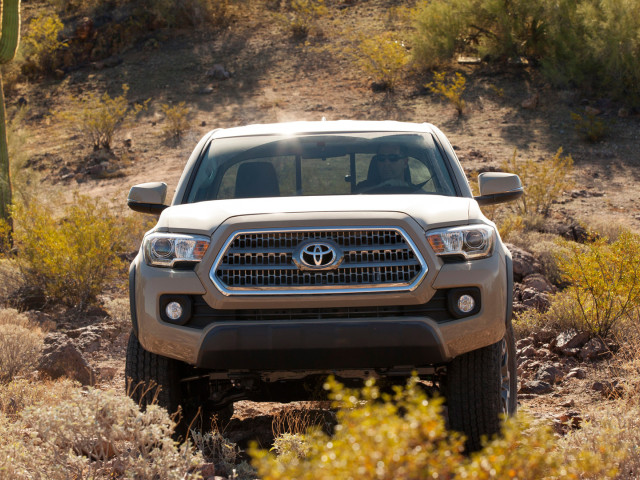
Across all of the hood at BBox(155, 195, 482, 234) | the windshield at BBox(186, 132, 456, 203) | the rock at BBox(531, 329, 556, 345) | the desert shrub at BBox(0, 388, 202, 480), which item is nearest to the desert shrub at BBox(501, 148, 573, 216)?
the rock at BBox(531, 329, 556, 345)

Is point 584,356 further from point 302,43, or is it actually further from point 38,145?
point 302,43

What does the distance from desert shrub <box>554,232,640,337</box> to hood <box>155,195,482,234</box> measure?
112 inches

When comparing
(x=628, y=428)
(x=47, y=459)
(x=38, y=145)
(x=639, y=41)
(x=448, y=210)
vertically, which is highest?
(x=448, y=210)

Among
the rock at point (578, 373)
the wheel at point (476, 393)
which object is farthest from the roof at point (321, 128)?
the rock at point (578, 373)

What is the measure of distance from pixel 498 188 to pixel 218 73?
20847 millimetres

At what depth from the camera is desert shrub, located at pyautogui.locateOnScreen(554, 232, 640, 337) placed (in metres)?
7.02

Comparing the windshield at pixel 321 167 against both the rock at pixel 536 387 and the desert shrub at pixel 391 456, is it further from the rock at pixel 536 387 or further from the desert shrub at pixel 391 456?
the desert shrub at pixel 391 456

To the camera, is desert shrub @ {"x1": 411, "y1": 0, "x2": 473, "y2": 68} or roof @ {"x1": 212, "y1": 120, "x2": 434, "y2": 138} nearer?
roof @ {"x1": 212, "y1": 120, "x2": 434, "y2": 138}

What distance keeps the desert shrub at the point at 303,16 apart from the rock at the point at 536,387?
2196cm

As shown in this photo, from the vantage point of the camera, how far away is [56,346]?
22.3 feet

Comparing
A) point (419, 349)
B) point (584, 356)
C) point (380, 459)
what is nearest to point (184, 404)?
point (419, 349)

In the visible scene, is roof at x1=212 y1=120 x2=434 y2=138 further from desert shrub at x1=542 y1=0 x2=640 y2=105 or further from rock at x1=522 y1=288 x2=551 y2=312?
desert shrub at x1=542 y1=0 x2=640 y2=105

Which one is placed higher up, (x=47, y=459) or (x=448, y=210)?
(x=448, y=210)

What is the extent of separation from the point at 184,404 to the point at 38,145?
19817 mm
